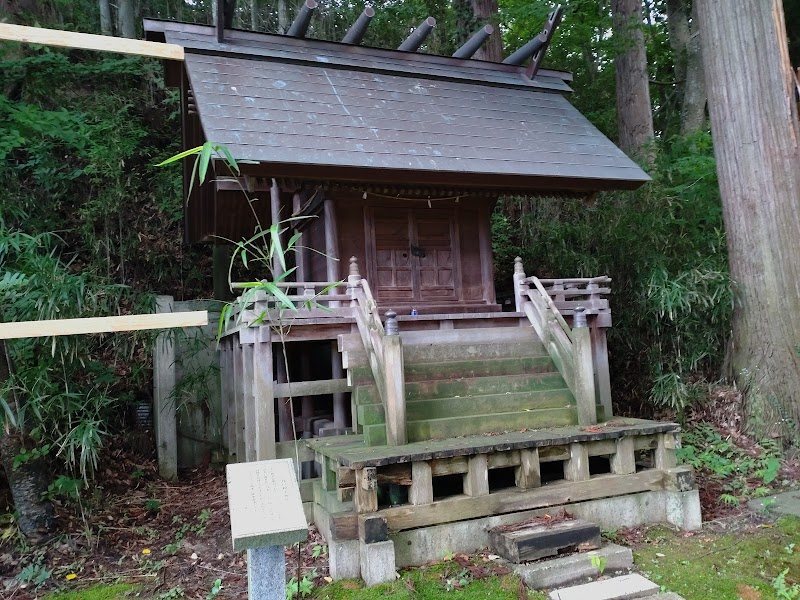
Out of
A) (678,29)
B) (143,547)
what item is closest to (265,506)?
(143,547)

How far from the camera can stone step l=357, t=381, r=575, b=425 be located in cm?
525

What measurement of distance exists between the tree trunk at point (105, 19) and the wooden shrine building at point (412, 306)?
797 cm

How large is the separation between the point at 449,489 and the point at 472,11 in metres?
10.3

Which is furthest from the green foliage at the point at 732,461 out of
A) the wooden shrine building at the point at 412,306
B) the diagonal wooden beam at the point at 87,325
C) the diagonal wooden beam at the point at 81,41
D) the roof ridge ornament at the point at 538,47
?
the diagonal wooden beam at the point at 81,41

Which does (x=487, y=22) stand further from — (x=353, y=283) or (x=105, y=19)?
(x=105, y=19)

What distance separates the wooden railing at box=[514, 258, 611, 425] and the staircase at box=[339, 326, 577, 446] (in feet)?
0.40

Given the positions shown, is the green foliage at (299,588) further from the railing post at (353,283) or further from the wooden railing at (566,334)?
the wooden railing at (566,334)

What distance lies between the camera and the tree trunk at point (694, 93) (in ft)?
46.1

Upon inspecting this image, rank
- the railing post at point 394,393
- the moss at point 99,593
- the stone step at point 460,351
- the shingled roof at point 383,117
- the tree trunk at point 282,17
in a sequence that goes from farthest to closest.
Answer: the tree trunk at point 282,17
the shingled roof at point 383,117
the stone step at point 460,351
the railing post at point 394,393
the moss at point 99,593

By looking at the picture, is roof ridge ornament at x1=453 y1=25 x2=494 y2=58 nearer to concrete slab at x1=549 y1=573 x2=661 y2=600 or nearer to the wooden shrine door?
the wooden shrine door

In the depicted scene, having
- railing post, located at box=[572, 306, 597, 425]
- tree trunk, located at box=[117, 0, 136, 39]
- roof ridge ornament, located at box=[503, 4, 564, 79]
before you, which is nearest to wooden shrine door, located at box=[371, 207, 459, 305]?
railing post, located at box=[572, 306, 597, 425]

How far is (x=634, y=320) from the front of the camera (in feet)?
28.2

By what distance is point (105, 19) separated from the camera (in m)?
14.8

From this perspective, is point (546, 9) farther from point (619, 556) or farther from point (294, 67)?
point (619, 556)
